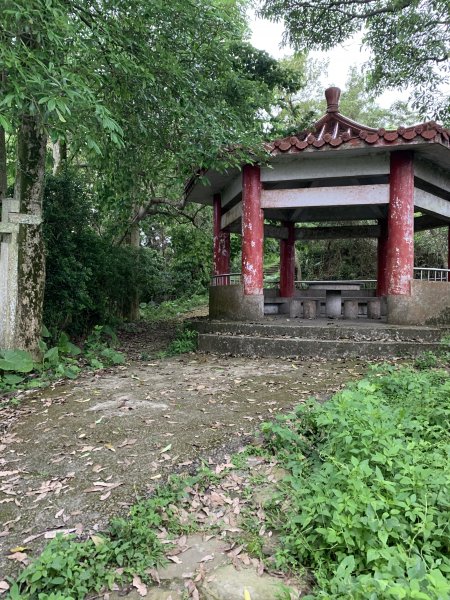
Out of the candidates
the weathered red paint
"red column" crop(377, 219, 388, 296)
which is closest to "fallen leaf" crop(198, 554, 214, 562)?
the weathered red paint

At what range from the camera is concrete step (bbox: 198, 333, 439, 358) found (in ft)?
18.7

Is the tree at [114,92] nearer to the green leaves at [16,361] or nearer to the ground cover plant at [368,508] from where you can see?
the green leaves at [16,361]

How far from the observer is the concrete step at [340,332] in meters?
5.90

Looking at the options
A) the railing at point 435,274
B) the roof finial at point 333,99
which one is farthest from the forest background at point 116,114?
the railing at point 435,274

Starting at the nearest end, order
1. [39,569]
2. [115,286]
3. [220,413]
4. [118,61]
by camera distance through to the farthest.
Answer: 1. [39,569]
2. [220,413]
3. [118,61]
4. [115,286]

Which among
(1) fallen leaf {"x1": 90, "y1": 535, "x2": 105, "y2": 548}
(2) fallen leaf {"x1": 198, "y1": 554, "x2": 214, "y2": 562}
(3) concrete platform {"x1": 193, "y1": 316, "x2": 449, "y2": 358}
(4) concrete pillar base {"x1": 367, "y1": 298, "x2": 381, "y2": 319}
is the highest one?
(4) concrete pillar base {"x1": 367, "y1": 298, "x2": 381, "y2": 319}

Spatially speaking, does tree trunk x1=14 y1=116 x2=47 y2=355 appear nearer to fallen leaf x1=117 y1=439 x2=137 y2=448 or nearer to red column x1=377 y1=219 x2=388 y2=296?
fallen leaf x1=117 y1=439 x2=137 y2=448

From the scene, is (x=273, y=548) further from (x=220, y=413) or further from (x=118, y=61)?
(x=118, y=61)

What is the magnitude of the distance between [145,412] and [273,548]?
2.01 meters

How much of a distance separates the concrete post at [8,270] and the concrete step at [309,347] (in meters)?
2.82

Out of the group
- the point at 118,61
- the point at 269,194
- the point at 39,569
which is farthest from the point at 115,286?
the point at 39,569

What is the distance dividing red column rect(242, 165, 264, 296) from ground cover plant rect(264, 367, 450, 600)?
420 centimetres

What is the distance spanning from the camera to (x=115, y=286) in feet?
30.9

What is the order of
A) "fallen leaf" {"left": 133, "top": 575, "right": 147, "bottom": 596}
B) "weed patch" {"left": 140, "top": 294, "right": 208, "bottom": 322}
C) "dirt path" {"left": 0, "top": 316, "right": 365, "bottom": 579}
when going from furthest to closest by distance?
1. "weed patch" {"left": 140, "top": 294, "right": 208, "bottom": 322}
2. "dirt path" {"left": 0, "top": 316, "right": 365, "bottom": 579}
3. "fallen leaf" {"left": 133, "top": 575, "right": 147, "bottom": 596}
